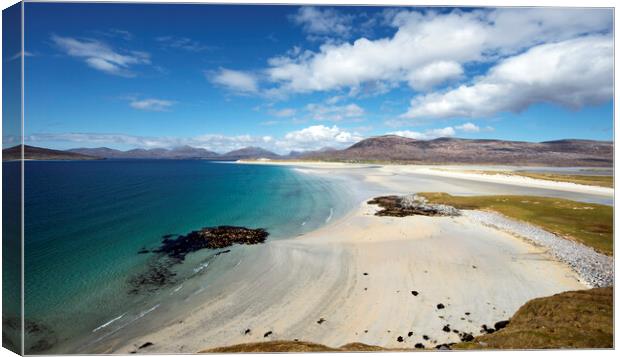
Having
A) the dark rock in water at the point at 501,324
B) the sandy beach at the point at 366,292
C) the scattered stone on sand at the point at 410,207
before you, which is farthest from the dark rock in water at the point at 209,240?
the dark rock in water at the point at 501,324

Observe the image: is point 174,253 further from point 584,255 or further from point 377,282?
point 584,255

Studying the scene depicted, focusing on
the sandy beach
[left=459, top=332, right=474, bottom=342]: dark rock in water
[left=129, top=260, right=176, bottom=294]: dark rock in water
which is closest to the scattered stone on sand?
the sandy beach

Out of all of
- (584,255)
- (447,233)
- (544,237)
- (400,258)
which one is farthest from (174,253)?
(544,237)

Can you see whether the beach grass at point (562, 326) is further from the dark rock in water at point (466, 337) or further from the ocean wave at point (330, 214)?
the ocean wave at point (330, 214)

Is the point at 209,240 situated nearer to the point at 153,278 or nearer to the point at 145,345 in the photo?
the point at 153,278

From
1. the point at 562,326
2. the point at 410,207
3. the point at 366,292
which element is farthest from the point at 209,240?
the point at 410,207

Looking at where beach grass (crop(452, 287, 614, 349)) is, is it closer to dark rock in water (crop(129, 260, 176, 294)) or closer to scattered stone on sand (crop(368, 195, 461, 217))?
dark rock in water (crop(129, 260, 176, 294))

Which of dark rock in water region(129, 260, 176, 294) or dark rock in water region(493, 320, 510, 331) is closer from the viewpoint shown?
dark rock in water region(493, 320, 510, 331)
